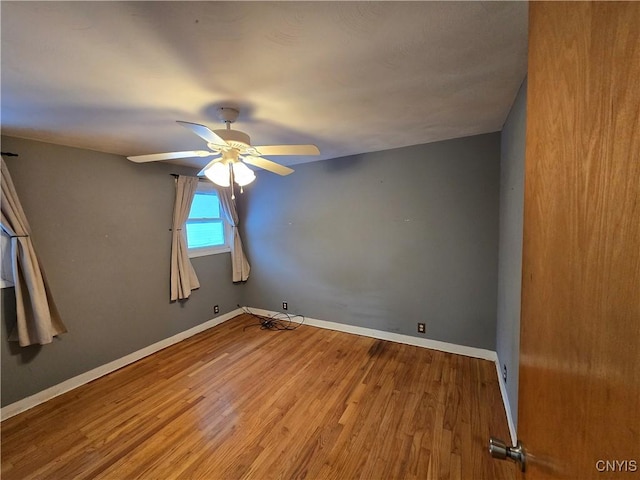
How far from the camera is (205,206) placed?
3.85m

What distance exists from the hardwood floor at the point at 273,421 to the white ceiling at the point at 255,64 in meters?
2.27

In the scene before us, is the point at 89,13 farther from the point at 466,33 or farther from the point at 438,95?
the point at 438,95

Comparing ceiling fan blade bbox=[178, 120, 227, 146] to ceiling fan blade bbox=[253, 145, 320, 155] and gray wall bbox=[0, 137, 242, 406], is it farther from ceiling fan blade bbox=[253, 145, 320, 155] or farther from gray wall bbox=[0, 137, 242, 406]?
gray wall bbox=[0, 137, 242, 406]

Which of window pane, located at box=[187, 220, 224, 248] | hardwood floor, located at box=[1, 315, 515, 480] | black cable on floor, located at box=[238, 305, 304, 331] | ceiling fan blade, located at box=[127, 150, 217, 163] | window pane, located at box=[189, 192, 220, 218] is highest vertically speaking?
ceiling fan blade, located at box=[127, 150, 217, 163]

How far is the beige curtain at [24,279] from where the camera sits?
201 centimetres

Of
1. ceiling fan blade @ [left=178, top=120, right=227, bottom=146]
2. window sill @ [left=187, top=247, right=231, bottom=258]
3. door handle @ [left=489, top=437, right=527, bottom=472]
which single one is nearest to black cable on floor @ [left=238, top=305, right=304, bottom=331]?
window sill @ [left=187, top=247, right=231, bottom=258]

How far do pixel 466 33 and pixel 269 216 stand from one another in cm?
321

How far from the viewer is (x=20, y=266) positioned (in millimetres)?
2084

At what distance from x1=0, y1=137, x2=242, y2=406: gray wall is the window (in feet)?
1.31

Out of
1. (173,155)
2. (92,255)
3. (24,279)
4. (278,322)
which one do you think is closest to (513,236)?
(173,155)

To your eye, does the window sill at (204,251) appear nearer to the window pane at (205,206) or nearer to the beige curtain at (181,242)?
the beige curtain at (181,242)

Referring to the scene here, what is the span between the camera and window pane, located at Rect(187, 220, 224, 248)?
Answer: 3621 mm

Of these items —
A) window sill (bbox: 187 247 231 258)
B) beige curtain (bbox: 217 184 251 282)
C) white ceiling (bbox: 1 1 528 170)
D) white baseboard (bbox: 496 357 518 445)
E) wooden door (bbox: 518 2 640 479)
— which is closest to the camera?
wooden door (bbox: 518 2 640 479)

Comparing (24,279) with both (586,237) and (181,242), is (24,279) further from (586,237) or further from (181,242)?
(586,237)
